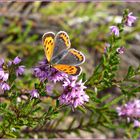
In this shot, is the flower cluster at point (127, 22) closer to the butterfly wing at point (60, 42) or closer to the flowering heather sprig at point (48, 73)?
→ the butterfly wing at point (60, 42)

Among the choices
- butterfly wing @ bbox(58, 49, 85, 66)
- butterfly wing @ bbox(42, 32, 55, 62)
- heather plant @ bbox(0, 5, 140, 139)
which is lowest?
heather plant @ bbox(0, 5, 140, 139)

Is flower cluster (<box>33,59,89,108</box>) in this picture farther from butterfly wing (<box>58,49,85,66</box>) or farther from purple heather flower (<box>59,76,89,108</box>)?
butterfly wing (<box>58,49,85,66</box>)

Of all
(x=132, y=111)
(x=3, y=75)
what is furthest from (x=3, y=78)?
(x=132, y=111)

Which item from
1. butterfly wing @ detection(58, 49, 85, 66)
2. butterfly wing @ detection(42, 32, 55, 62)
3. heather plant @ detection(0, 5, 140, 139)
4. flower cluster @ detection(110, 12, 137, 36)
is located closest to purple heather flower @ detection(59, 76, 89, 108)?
heather plant @ detection(0, 5, 140, 139)

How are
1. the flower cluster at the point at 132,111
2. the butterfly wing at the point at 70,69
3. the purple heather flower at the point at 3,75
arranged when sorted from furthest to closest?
the flower cluster at the point at 132,111 → the purple heather flower at the point at 3,75 → the butterfly wing at the point at 70,69

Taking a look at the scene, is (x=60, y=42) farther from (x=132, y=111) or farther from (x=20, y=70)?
(x=132, y=111)

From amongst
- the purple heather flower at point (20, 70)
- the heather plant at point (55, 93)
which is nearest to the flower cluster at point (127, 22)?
the heather plant at point (55, 93)

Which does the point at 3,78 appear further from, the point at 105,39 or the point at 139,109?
the point at 105,39
